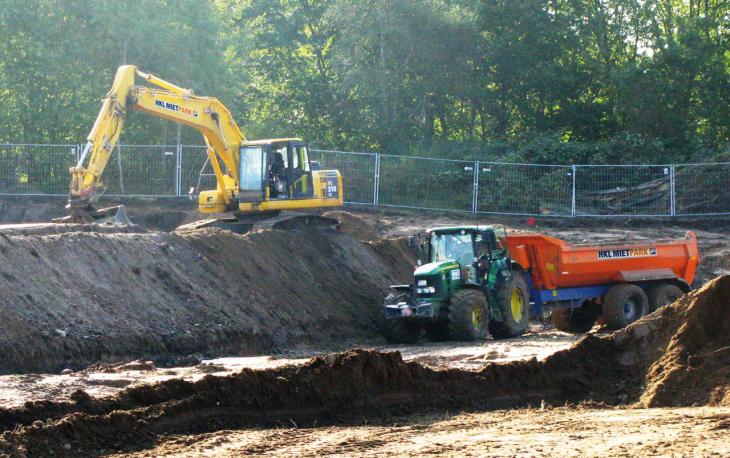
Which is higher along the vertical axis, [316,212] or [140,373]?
[316,212]

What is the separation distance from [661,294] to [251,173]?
9.09 metres

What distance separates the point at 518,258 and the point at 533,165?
36.3ft

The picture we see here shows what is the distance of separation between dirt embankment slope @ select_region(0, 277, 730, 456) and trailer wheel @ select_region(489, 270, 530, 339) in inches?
207

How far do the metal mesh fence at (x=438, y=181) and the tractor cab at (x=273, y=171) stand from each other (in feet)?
20.2

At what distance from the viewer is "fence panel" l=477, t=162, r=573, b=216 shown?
96.4ft

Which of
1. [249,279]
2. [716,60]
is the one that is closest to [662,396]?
[249,279]

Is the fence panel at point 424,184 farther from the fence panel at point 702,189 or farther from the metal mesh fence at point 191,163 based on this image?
the fence panel at point 702,189

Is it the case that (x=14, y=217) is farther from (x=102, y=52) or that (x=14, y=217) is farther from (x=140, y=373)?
(x=140, y=373)

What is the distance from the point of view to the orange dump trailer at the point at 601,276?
62.3 feet

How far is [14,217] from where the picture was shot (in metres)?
28.3

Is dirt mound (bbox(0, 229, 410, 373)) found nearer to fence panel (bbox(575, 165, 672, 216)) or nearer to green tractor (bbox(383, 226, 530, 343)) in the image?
green tractor (bbox(383, 226, 530, 343))

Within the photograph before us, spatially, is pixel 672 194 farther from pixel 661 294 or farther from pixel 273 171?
pixel 273 171

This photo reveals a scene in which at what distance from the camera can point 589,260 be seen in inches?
757

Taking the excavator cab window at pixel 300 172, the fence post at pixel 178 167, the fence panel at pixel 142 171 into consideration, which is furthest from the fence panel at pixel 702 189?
the fence panel at pixel 142 171
